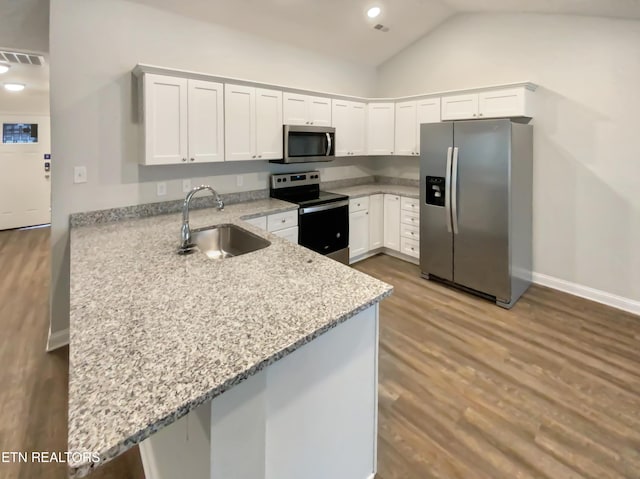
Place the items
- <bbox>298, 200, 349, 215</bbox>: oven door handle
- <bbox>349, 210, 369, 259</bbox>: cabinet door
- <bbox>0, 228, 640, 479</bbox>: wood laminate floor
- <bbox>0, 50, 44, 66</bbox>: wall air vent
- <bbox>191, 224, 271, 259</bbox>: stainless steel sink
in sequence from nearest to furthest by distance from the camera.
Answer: <bbox>0, 228, 640, 479</bbox>: wood laminate floor
<bbox>191, 224, 271, 259</bbox>: stainless steel sink
<bbox>0, 50, 44, 66</bbox>: wall air vent
<bbox>298, 200, 349, 215</bbox>: oven door handle
<bbox>349, 210, 369, 259</bbox>: cabinet door

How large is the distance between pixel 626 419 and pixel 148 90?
389 cm

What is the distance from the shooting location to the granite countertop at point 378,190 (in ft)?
14.5

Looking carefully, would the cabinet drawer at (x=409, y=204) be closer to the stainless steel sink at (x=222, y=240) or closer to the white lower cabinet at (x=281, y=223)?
the white lower cabinet at (x=281, y=223)

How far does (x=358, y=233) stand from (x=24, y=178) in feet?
20.5

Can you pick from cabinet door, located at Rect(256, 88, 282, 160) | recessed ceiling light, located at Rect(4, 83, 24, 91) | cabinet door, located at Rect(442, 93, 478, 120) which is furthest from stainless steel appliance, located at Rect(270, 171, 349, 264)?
recessed ceiling light, located at Rect(4, 83, 24, 91)

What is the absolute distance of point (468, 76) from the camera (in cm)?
427

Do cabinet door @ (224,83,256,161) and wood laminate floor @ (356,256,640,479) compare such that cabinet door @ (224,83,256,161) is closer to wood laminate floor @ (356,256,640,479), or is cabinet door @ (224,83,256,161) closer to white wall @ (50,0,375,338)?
white wall @ (50,0,375,338)

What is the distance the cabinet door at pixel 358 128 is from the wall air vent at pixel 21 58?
137 inches

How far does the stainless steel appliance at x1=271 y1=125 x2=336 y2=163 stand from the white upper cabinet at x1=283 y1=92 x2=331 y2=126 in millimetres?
93

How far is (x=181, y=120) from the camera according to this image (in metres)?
2.94

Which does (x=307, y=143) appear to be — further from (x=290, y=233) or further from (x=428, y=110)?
(x=428, y=110)

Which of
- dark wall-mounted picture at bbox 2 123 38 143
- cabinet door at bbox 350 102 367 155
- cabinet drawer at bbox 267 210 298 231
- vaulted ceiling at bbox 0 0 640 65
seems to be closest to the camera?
vaulted ceiling at bbox 0 0 640 65

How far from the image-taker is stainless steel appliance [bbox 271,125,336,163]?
3.76 metres

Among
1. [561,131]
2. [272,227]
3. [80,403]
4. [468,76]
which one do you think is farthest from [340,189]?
[80,403]
